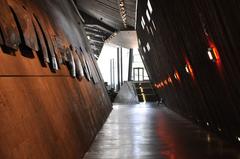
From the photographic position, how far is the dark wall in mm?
7180

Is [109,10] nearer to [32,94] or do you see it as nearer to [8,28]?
[32,94]

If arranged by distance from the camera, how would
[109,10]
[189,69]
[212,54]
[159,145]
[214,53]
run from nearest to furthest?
[214,53], [212,54], [159,145], [189,69], [109,10]

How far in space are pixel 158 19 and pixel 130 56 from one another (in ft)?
106

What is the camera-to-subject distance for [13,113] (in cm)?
479

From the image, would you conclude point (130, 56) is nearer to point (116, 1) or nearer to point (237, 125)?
point (116, 1)

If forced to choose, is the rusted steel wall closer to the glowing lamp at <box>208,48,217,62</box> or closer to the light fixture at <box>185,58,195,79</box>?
the glowing lamp at <box>208,48,217,62</box>

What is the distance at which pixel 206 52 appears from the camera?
9414mm

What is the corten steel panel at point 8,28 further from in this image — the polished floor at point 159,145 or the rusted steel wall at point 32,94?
the polished floor at point 159,145

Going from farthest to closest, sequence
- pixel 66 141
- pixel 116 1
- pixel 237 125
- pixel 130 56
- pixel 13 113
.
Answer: pixel 130 56
pixel 116 1
pixel 237 125
pixel 66 141
pixel 13 113

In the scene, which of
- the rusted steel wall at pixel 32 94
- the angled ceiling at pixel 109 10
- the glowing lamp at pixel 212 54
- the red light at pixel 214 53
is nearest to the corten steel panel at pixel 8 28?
the rusted steel wall at pixel 32 94

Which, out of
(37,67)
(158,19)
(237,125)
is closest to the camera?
(37,67)

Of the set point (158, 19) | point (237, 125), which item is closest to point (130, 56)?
point (158, 19)

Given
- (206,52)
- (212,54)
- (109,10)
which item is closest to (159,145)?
(206,52)

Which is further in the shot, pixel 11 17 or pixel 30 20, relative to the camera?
pixel 30 20
